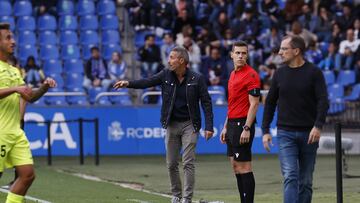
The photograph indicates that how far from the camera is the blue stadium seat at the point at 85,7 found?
102 feet

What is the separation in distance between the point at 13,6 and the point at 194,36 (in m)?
5.39

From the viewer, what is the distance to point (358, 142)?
971 inches

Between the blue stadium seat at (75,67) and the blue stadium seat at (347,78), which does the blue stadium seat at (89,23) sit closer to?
the blue stadium seat at (75,67)

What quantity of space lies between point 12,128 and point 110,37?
19465 mm

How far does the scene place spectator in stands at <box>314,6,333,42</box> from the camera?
104 ft

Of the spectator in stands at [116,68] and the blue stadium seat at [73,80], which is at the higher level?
the spectator in stands at [116,68]

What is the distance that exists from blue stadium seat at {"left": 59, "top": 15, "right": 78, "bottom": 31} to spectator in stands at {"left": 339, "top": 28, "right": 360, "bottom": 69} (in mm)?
7768

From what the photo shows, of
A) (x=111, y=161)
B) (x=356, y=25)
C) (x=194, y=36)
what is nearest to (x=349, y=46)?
(x=356, y=25)

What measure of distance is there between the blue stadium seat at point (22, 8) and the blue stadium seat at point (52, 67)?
190 centimetres

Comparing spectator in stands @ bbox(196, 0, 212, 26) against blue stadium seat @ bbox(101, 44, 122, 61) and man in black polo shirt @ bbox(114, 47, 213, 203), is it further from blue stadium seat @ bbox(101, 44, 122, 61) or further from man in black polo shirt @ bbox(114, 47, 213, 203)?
man in black polo shirt @ bbox(114, 47, 213, 203)

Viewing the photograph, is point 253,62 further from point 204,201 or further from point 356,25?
point 204,201

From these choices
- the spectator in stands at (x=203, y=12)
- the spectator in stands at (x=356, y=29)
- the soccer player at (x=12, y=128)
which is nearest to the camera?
the soccer player at (x=12, y=128)

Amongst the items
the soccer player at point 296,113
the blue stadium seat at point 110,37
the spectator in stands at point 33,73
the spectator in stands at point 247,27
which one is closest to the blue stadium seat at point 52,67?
the spectator in stands at point 33,73

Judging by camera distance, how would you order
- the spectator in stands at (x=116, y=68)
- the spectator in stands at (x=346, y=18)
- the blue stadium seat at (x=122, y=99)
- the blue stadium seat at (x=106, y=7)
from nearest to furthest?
the blue stadium seat at (x=122, y=99) < the spectator in stands at (x=116, y=68) < the blue stadium seat at (x=106, y=7) < the spectator in stands at (x=346, y=18)
